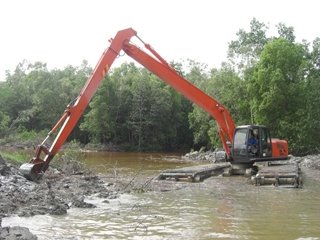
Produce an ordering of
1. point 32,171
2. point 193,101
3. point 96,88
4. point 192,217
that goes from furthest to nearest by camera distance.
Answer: point 193,101, point 96,88, point 32,171, point 192,217

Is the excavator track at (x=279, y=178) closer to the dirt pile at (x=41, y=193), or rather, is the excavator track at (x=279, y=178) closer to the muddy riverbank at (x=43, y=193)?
the muddy riverbank at (x=43, y=193)

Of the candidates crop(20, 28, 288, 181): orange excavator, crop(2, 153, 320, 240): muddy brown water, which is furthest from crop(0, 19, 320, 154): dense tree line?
crop(2, 153, 320, 240): muddy brown water

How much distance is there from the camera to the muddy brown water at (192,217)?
31.4 ft

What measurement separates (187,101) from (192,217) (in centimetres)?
5011

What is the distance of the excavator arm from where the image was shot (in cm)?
1568

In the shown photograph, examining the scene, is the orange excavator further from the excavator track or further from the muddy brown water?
the muddy brown water

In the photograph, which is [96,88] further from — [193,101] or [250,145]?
[250,145]

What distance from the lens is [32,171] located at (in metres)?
15.2

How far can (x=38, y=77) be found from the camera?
68.6 metres

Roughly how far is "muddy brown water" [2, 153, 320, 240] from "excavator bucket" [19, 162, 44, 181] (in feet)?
7.73

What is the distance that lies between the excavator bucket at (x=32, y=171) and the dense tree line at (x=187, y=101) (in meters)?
19.3

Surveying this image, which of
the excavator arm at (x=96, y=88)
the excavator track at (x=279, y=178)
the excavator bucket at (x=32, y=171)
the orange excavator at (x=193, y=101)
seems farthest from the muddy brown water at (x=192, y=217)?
the orange excavator at (x=193, y=101)

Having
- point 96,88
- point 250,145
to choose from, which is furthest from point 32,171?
point 250,145

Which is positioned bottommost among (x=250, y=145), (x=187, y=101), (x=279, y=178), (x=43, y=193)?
(x=43, y=193)
